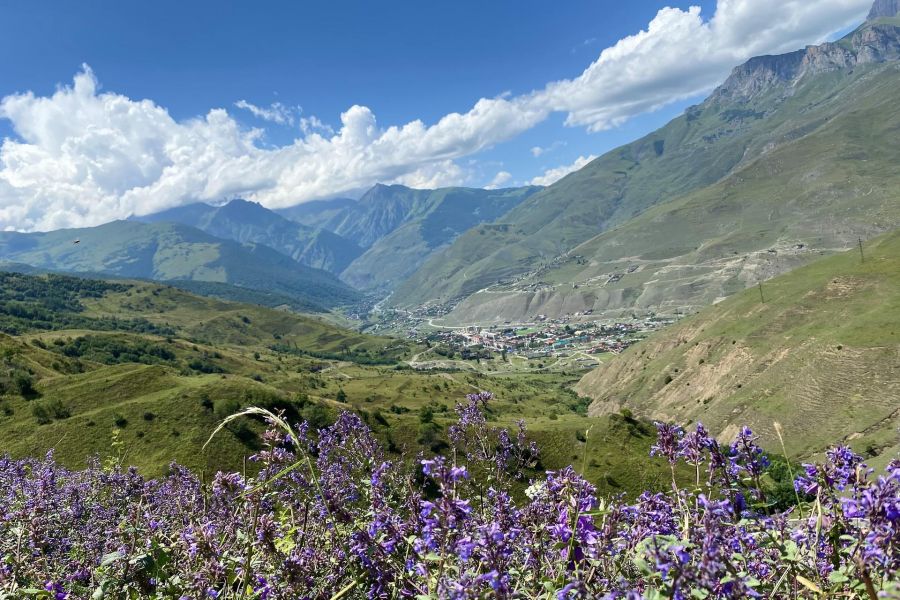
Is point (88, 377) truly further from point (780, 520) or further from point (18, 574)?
point (780, 520)

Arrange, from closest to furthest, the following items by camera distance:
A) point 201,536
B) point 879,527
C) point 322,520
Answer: point 879,527 → point 201,536 → point 322,520

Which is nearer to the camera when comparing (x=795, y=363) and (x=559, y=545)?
(x=559, y=545)

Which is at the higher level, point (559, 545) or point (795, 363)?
point (559, 545)

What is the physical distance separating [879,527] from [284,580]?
5.40 metres

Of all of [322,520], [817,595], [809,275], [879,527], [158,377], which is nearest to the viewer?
[879,527]

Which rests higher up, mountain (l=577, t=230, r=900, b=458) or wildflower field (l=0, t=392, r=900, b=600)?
wildflower field (l=0, t=392, r=900, b=600)

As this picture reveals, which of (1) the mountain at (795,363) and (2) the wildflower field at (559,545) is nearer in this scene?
(2) the wildflower field at (559,545)

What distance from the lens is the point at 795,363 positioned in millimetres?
106250

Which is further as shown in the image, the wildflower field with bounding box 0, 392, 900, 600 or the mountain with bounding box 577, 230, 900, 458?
the mountain with bounding box 577, 230, 900, 458

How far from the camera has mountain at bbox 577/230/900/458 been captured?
85.0 m

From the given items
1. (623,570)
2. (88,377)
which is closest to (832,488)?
(623,570)

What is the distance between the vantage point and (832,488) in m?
4.76

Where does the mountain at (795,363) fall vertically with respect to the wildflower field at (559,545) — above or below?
below

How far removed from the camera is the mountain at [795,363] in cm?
8500
